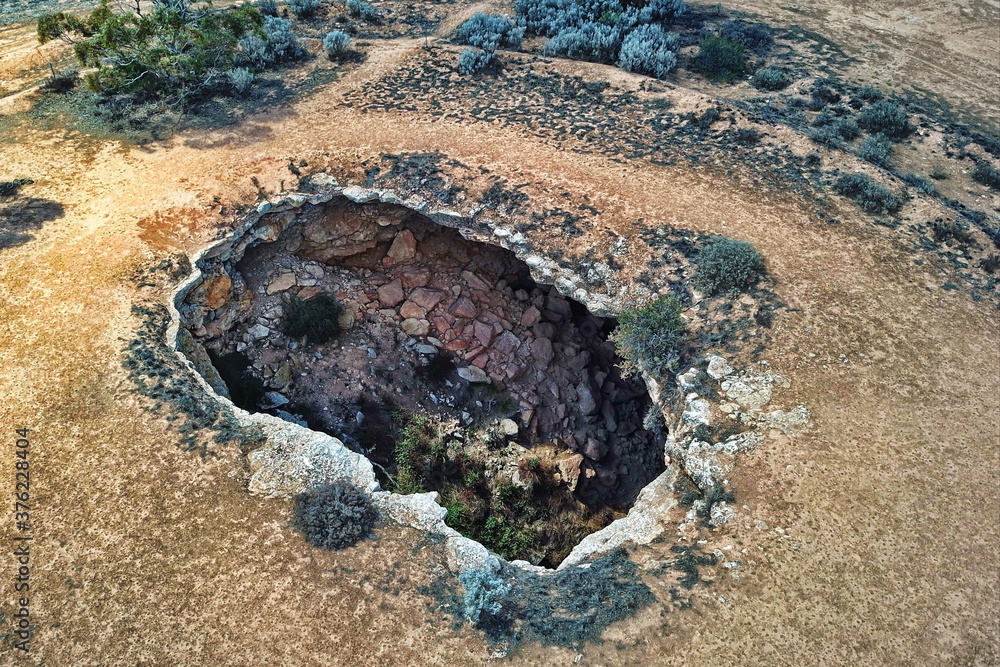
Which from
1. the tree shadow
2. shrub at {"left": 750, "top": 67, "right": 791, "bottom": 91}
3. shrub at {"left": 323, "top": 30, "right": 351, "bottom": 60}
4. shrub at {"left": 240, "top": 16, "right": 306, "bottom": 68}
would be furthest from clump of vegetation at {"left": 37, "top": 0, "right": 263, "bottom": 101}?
shrub at {"left": 750, "top": 67, "right": 791, "bottom": 91}

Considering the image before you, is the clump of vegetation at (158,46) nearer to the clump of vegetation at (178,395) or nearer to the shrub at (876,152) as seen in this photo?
the clump of vegetation at (178,395)

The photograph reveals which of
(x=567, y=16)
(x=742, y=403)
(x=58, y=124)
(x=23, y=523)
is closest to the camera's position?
(x=23, y=523)

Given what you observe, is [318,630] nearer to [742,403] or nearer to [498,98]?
[742,403]

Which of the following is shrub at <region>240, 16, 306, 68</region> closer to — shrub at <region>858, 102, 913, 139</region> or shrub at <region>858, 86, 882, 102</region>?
shrub at <region>858, 102, 913, 139</region>

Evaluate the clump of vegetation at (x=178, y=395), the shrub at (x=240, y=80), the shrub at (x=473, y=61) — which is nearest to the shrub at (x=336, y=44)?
the shrub at (x=240, y=80)

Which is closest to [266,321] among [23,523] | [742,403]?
[23,523]
